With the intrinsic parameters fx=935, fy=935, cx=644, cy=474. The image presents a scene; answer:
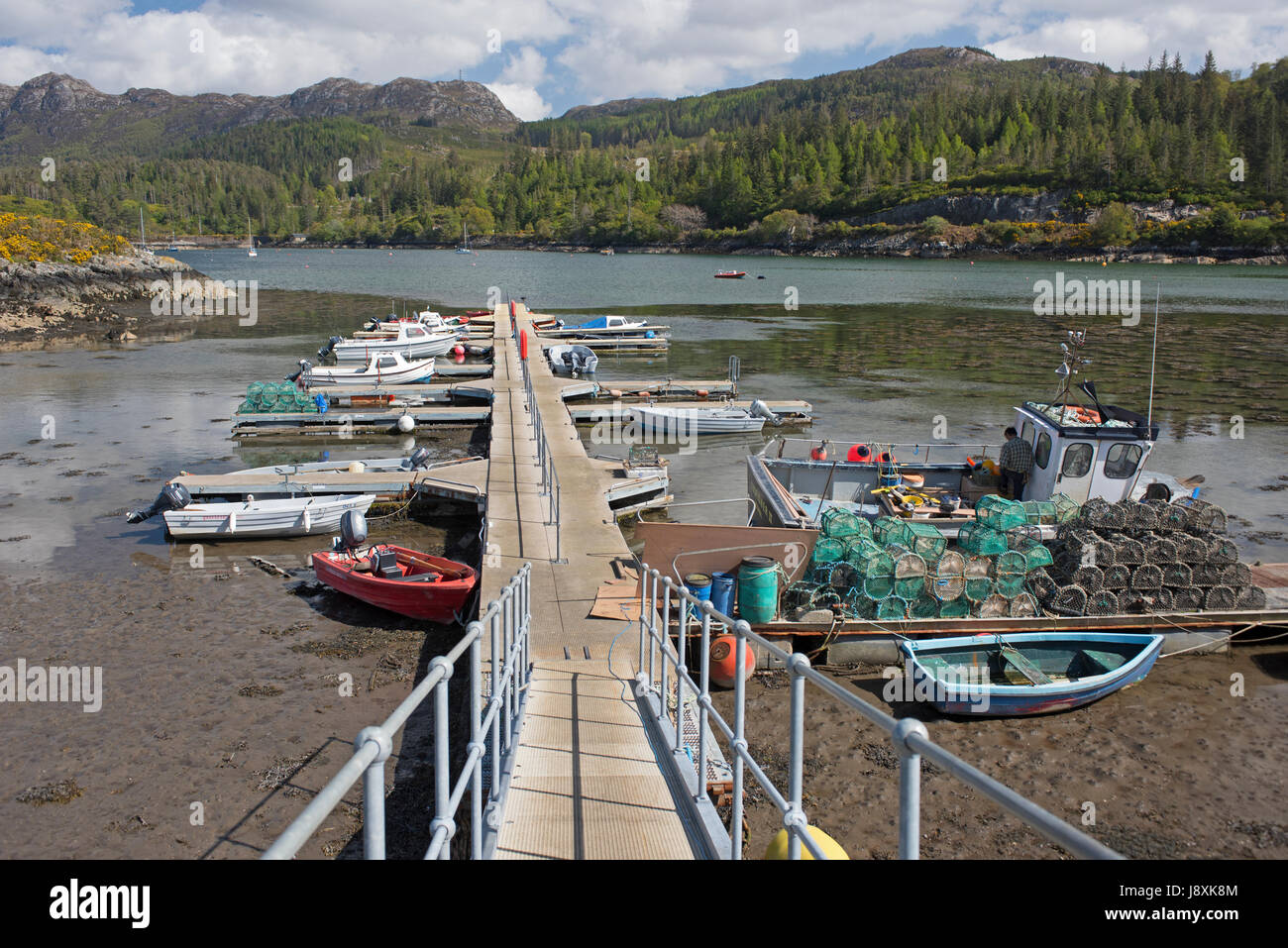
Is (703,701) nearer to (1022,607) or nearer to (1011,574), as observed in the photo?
(1011,574)

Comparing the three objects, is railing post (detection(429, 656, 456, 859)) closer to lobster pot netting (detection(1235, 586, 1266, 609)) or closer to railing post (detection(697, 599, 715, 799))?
railing post (detection(697, 599, 715, 799))

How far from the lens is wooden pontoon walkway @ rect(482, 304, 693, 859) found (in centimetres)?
659

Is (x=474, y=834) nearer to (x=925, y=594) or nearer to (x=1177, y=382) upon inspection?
(x=925, y=594)

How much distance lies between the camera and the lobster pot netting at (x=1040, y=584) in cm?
1571

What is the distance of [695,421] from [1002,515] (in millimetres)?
18417

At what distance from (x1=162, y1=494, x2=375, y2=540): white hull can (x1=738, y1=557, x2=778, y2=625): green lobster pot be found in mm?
11039

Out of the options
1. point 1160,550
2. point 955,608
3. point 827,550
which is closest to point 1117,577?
point 1160,550

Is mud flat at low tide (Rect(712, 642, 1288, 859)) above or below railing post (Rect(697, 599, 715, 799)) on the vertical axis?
below

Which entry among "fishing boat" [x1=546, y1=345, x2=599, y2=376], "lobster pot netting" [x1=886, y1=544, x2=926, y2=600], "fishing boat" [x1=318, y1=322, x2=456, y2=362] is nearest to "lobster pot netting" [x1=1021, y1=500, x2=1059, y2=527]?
"lobster pot netting" [x1=886, y1=544, x2=926, y2=600]

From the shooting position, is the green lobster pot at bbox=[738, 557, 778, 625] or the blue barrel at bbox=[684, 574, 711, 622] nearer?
the blue barrel at bbox=[684, 574, 711, 622]

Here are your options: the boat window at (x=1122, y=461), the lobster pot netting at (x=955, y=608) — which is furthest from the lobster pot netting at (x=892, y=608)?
the boat window at (x=1122, y=461)

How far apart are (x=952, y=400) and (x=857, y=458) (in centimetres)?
2143

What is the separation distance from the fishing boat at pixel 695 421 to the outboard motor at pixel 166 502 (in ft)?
52.4
